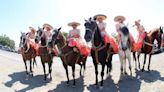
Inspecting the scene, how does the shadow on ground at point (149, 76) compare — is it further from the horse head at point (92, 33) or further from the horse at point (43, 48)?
the horse at point (43, 48)

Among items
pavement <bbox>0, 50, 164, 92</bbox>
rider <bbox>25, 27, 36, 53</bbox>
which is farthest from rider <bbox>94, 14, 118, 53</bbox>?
rider <bbox>25, 27, 36, 53</bbox>

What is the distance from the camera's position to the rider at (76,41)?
17.8m

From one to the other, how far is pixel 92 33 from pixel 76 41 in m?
2.29

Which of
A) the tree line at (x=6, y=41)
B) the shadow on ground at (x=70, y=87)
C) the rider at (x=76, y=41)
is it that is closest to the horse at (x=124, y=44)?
the rider at (x=76, y=41)

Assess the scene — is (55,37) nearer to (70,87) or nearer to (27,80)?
(70,87)

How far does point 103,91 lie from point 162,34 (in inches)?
231

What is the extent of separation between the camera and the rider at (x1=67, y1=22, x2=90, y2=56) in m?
17.8

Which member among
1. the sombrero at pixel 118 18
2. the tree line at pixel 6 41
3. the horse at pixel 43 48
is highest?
the sombrero at pixel 118 18

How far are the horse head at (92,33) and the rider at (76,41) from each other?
1.64 metres

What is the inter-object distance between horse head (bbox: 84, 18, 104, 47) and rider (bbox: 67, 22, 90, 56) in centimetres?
164

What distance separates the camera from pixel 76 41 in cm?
1795

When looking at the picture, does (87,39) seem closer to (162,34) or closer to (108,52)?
(108,52)

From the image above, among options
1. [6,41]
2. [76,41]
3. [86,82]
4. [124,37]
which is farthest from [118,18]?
[6,41]

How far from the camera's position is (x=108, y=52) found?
1697 centimetres
